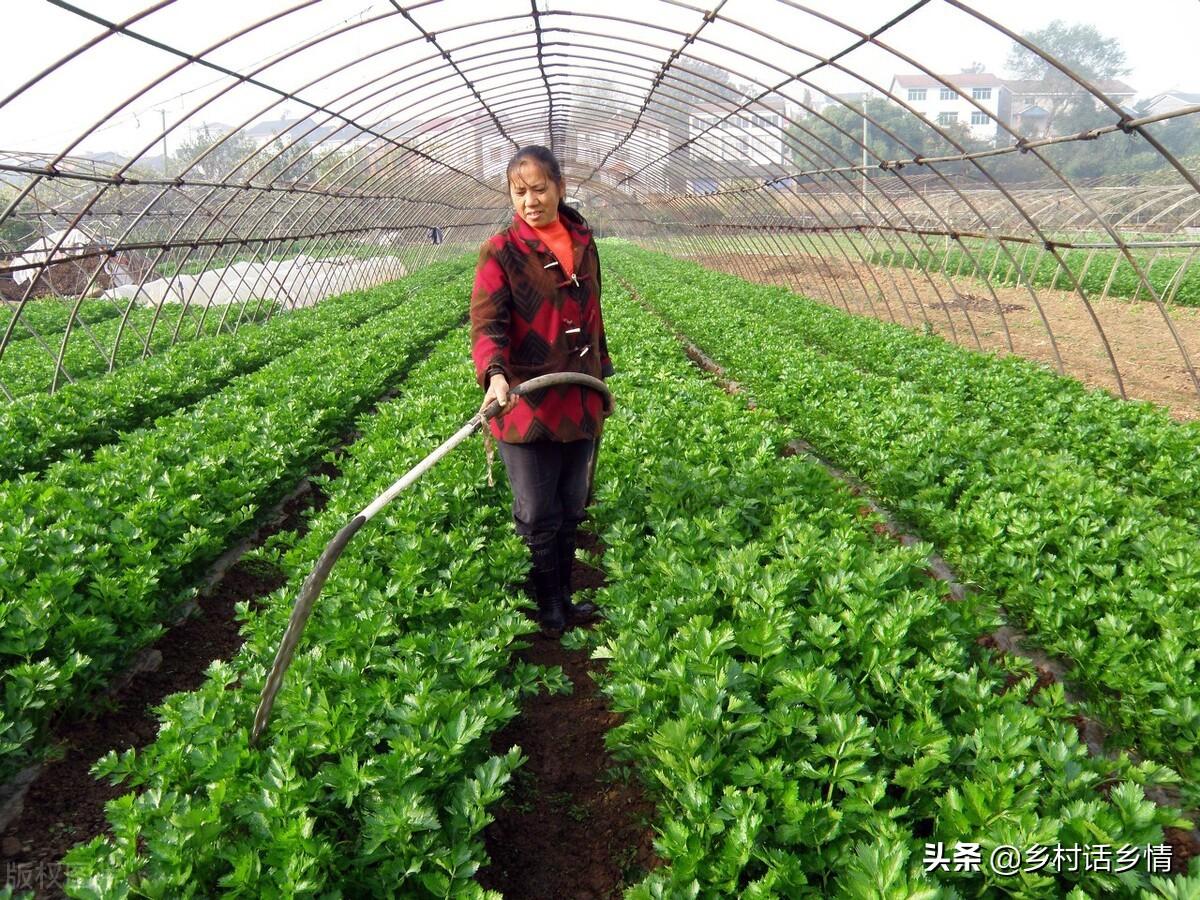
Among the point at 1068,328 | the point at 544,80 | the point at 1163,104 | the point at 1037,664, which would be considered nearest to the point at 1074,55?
the point at 1163,104

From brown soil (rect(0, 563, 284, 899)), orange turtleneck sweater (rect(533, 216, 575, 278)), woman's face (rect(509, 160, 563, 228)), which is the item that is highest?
woman's face (rect(509, 160, 563, 228))

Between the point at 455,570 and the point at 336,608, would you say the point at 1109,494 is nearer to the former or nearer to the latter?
the point at 455,570

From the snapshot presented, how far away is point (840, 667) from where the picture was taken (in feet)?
10.3

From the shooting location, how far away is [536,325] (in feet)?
12.7

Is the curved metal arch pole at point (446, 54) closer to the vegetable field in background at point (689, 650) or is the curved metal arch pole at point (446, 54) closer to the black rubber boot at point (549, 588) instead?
the vegetable field in background at point (689, 650)

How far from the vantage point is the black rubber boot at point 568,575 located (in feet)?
14.6

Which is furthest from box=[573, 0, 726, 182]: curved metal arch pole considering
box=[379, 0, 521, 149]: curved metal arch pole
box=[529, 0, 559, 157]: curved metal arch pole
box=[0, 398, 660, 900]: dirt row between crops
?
box=[0, 398, 660, 900]: dirt row between crops

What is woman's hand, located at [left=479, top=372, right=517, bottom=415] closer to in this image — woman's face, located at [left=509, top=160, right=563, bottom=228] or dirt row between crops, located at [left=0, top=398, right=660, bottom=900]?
woman's face, located at [left=509, top=160, right=563, bottom=228]

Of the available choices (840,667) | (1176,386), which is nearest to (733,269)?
(1176,386)

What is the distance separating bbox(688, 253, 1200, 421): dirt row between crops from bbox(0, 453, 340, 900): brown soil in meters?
9.48

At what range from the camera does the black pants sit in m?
4.02

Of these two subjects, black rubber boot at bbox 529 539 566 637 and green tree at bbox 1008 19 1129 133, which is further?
green tree at bbox 1008 19 1129 133

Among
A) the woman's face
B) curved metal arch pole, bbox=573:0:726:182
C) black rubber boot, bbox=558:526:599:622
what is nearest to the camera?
the woman's face

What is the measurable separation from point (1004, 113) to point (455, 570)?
5175 centimetres
